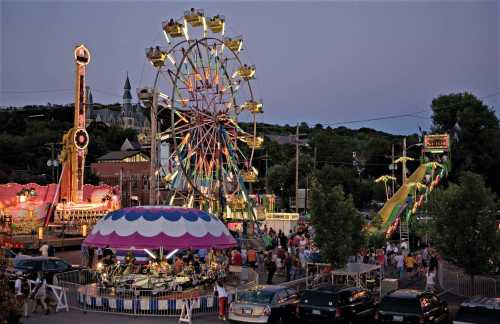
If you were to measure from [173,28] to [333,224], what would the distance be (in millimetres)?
18451

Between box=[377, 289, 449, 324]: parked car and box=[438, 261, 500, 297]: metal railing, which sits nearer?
box=[377, 289, 449, 324]: parked car

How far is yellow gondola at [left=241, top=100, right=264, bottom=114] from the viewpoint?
126ft

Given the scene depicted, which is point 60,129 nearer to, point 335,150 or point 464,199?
point 335,150

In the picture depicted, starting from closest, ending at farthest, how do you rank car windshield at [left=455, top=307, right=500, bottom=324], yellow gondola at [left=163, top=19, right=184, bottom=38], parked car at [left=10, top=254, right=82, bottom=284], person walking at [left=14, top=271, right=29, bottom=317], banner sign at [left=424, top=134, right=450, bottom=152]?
car windshield at [left=455, top=307, right=500, bottom=324], person walking at [left=14, top=271, right=29, bottom=317], parked car at [left=10, top=254, right=82, bottom=284], yellow gondola at [left=163, top=19, right=184, bottom=38], banner sign at [left=424, top=134, right=450, bottom=152]

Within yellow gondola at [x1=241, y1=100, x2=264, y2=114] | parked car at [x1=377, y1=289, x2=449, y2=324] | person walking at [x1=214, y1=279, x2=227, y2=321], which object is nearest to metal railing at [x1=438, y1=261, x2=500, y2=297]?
parked car at [x1=377, y1=289, x2=449, y2=324]

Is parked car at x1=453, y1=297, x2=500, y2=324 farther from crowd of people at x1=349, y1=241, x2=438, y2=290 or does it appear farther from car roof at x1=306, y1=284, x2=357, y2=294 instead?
crowd of people at x1=349, y1=241, x2=438, y2=290

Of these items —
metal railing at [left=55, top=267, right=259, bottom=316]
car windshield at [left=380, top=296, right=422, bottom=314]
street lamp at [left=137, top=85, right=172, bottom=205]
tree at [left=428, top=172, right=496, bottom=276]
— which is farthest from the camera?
street lamp at [left=137, top=85, right=172, bottom=205]

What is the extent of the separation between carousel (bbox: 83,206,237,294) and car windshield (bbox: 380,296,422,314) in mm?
6461

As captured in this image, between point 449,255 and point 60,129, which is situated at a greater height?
point 60,129

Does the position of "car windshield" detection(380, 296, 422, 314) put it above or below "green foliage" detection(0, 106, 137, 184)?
below

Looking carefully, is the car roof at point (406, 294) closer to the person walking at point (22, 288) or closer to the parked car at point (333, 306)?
the parked car at point (333, 306)

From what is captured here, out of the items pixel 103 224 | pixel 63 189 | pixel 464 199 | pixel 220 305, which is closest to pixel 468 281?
pixel 464 199

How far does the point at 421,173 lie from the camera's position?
48312 millimetres

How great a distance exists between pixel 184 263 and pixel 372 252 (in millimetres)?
11603
